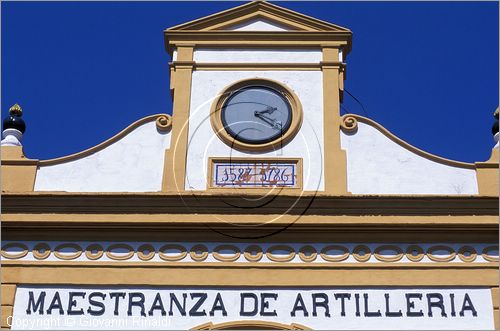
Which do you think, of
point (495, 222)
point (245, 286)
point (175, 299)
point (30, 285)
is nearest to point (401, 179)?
point (495, 222)

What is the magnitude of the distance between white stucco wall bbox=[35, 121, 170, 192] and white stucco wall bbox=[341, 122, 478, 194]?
2.58 m

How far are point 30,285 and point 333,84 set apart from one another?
502 cm

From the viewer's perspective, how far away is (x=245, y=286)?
12.8m

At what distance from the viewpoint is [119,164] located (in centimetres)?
1379

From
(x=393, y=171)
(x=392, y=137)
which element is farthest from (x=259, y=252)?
(x=392, y=137)

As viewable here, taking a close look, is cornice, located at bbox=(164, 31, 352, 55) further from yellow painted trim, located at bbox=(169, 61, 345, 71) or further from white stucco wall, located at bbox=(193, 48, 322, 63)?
yellow painted trim, located at bbox=(169, 61, 345, 71)

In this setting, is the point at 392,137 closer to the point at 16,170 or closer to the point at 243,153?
the point at 243,153

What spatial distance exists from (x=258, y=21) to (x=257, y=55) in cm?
62

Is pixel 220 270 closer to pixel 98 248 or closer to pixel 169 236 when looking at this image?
pixel 169 236

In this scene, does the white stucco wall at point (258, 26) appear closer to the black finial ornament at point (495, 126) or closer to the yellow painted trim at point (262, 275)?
the black finial ornament at point (495, 126)

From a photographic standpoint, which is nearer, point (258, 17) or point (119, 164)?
point (119, 164)

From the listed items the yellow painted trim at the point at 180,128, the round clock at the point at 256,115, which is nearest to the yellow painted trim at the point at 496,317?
the round clock at the point at 256,115

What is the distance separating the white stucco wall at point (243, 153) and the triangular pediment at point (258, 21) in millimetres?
736

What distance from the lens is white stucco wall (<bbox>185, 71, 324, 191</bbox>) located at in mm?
13617
